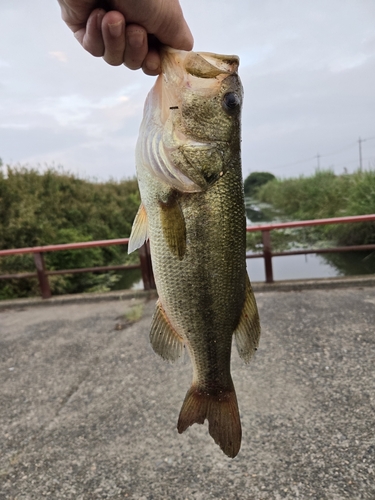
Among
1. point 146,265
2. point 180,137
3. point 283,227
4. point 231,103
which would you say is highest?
point 231,103

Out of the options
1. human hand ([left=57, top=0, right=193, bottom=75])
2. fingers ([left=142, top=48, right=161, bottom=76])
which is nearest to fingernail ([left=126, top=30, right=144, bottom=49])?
human hand ([left=57, top=0, right=193, bottom=75])

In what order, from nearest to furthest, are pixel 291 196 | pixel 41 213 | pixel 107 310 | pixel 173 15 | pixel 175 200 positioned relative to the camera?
pixel 173 15, pixel 175 200, pixel 107 310, pixel 41 213, pixel 291 196

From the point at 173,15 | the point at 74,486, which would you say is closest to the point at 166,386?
the point at 74,486

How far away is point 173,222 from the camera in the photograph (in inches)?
58.3

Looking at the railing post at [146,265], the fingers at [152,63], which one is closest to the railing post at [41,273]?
the railing post at [146,265]

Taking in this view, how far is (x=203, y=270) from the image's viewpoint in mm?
1562

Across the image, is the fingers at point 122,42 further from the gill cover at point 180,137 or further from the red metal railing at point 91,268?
the red metal railing at point 91,268

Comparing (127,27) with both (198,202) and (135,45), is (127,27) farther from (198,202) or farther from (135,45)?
(198,202)

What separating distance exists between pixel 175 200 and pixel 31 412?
9.72ft

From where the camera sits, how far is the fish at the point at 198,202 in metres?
1.49

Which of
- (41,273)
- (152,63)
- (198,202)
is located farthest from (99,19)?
(41,273)

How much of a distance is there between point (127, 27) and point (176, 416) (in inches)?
116

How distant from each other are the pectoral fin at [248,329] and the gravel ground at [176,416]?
4.50ft

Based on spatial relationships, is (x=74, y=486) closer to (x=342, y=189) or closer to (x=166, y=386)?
(x=166, y=386)
